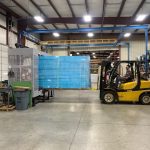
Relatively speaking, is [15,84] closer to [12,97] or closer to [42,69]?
[12,97]

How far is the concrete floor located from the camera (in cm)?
462

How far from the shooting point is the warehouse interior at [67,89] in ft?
16.9

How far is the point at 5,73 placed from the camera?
1250 cm

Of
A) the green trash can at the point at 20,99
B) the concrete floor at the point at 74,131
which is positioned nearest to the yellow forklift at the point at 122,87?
the concrete floor at the point at 74,131

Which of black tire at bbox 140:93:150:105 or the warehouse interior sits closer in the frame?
the warehouse interior

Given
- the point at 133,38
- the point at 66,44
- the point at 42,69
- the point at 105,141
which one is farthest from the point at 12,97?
the point at 133,38

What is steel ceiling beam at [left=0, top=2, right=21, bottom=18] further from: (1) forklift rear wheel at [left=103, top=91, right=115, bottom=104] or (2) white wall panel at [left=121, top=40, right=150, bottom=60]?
(2) white wall panel at [left=121, top=40, right=150, bottom=60]

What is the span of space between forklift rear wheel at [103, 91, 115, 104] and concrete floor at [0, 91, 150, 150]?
2.27 meters

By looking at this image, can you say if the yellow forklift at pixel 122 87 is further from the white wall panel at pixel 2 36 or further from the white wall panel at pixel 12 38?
the white wall panel at pixel 12 38

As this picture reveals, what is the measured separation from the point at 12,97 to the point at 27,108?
32.3 inches

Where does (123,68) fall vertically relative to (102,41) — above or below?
below

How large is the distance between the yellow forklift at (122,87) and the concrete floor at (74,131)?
2.18 meters

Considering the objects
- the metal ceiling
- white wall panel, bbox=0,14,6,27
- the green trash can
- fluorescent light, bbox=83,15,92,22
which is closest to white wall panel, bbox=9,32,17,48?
white wall panel, bbox=0,14,6,27

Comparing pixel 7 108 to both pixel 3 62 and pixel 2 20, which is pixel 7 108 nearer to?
pixel 3 62
